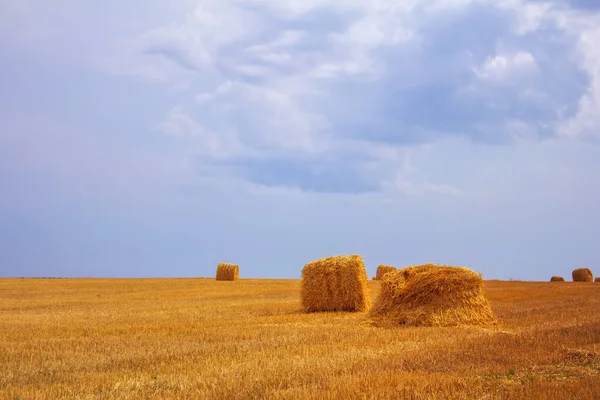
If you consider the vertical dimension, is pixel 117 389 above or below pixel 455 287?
below

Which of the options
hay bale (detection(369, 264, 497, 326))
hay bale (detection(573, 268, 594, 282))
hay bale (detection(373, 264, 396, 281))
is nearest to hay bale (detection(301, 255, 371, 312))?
hay bale (detection(369, 264, 497, 326))

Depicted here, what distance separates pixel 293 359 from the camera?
345 inches

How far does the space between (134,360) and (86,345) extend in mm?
2222

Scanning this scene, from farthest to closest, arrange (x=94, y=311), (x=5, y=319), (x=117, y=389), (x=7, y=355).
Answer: (x=94, y=311) → (x=5, y=319) → (x=7, y=355) → (x=117, y=389)

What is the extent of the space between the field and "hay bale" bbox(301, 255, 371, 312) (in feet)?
12.2

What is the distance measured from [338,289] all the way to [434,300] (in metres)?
5.06

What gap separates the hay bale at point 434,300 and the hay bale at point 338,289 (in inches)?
146

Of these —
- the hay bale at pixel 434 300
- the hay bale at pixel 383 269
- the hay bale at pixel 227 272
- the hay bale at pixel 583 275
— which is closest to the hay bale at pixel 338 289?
the hay bale at pixel 434 300

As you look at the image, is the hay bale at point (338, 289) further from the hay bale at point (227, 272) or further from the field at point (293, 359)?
the hay bale at point (227, 272)

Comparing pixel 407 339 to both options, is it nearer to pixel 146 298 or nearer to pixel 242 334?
pixel 242 334

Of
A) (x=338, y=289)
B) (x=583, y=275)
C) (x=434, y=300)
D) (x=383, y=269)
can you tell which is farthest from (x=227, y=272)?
(x=434, y=300)

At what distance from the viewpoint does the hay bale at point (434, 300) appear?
14383mm

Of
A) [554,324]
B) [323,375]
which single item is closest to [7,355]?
[323,375]

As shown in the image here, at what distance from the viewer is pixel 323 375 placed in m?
7.48
